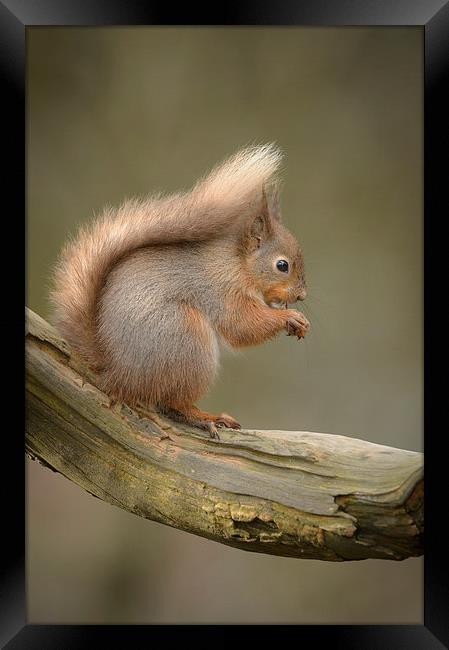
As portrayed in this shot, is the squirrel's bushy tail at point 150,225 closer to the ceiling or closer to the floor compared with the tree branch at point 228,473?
closer to the ceiling

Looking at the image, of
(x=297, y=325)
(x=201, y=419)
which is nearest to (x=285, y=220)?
(x=297, y=325)

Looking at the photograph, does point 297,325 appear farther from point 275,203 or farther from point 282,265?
point 275,203

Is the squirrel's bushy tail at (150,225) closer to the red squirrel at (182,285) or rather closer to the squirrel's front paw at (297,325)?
the red squirrel at (182,285)

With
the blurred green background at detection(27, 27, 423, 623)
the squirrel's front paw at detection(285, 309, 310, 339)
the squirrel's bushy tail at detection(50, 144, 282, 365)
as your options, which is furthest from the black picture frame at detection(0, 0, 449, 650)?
the squirrel's front paw at detection(285, 309, 310, 339)

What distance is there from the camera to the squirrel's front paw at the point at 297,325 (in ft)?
6.26

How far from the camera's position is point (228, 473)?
184 cm

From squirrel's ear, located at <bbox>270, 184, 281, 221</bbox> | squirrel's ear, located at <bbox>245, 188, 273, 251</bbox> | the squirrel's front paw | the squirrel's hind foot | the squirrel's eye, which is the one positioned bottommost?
the squirrel's hind foot

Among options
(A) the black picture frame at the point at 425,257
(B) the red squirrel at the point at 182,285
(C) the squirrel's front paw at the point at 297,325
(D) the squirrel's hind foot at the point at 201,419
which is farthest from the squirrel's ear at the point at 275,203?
(D) the squirrel's hind foot at the point at 201,419

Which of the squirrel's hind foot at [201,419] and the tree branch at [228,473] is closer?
the tree branch at [228,473]

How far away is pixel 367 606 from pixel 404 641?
12 centimetres

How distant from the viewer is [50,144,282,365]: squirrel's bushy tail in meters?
1.90

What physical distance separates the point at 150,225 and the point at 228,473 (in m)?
0.65

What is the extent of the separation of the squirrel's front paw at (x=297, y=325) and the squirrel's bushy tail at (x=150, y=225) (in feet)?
0.95

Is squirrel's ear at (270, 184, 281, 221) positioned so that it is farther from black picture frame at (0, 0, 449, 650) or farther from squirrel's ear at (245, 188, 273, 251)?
black picture frame at (0, 0, 449, 650)
